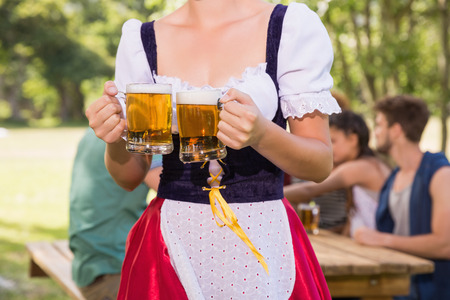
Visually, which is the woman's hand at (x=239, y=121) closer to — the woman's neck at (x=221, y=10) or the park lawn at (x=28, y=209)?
the woman's neck at (x=221, y=10)

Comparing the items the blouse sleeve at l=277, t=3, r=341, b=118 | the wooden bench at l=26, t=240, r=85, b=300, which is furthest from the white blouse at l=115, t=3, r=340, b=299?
the wooden bench at l=26, t=240, r=85, b=300

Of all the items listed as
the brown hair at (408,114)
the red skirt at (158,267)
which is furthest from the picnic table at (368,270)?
the red skirt at (158,267)

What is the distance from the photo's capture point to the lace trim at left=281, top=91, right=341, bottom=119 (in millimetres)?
1712

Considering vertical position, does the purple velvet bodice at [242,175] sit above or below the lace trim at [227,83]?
below

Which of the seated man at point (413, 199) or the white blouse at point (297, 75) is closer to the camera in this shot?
the white blouse at point (297, 75)

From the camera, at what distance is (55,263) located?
4.29m

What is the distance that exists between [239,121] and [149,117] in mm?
308

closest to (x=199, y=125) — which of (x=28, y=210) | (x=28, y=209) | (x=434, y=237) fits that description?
(x=434, y=237)

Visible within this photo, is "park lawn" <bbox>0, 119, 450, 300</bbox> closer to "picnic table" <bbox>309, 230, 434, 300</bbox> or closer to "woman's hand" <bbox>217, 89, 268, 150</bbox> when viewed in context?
"picnic table" <bbox>309, 230, 434, 300</bbox>

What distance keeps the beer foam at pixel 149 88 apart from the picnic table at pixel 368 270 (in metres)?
1.85

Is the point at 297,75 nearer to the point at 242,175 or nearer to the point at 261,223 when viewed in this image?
the point at 242,175

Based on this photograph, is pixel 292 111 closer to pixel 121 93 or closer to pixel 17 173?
pixel 121 93

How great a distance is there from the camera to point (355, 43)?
8922 millimetres

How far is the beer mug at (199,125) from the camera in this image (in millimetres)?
1565
